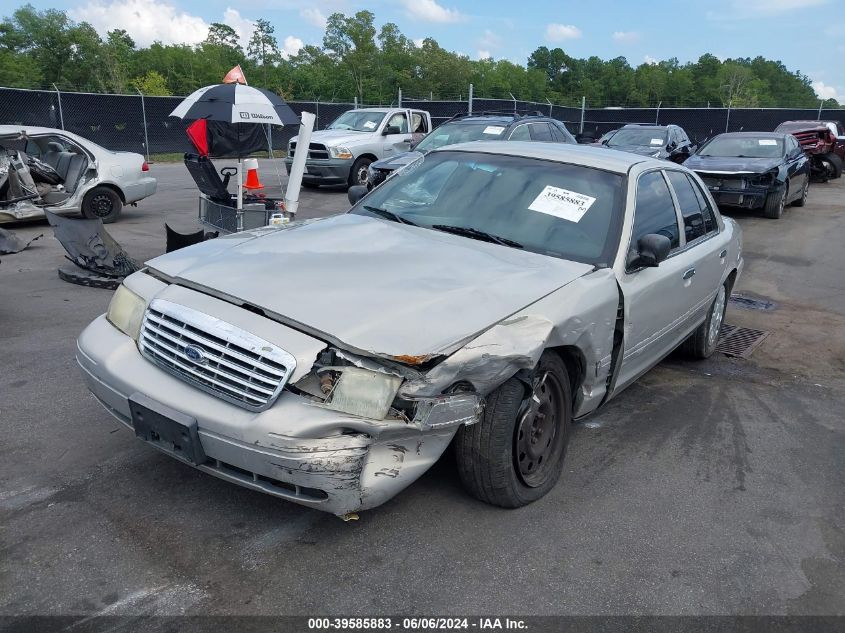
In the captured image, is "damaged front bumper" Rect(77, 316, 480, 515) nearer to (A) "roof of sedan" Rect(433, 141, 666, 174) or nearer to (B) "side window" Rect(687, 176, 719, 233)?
(A) "roof of sedan" Rect(433, 141, 666, 174)

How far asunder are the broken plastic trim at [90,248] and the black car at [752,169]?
391 inches

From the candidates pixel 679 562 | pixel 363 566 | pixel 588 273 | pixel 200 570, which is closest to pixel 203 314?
pixel 200 570

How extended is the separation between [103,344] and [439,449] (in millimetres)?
1638

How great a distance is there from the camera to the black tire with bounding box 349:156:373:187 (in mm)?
15477

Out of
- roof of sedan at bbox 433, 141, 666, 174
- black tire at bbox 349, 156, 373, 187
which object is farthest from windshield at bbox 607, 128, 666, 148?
roof of sedan at bbox 433, 141, 666, 174

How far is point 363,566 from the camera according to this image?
2.90m

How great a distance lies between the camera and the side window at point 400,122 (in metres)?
16.5

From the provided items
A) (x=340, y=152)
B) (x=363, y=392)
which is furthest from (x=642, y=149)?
(x=363, y=392)

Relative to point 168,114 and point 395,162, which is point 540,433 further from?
point 168,114

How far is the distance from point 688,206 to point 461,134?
829 centimetres

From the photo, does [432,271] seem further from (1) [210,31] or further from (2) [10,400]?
(1) [210,31]

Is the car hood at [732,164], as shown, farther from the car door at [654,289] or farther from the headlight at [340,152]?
the car door at [654,289]

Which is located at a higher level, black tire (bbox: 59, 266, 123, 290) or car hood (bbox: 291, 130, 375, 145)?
car hood (bbox: 291, 130, 375, 145)

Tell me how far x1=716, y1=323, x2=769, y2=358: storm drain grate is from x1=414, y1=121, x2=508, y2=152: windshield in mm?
6715
